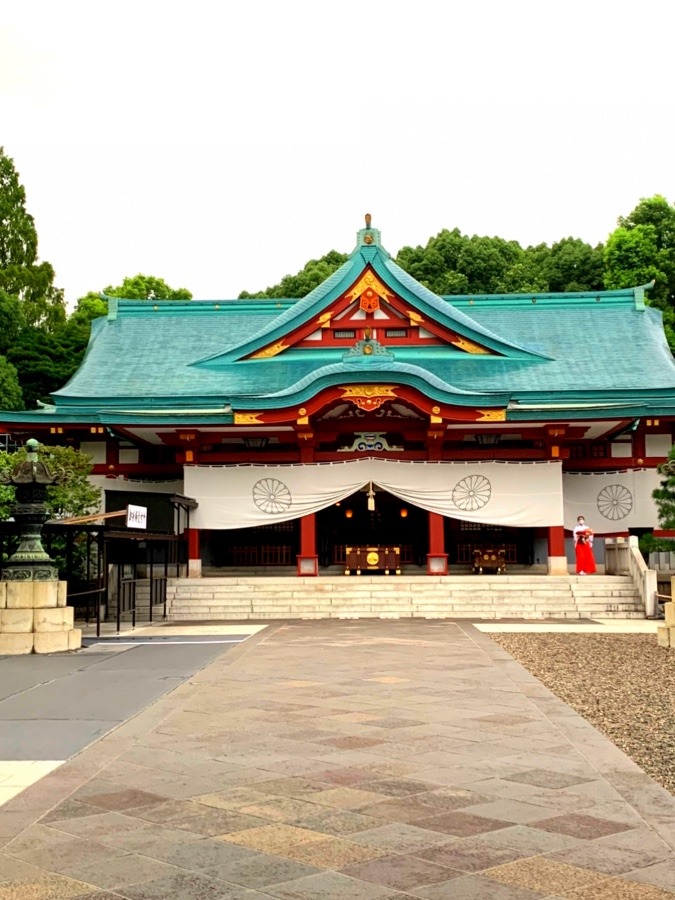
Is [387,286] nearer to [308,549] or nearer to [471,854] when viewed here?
[308,549]

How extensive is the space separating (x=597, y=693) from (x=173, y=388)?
18.6 metres

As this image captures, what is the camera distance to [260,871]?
3787 millimetres

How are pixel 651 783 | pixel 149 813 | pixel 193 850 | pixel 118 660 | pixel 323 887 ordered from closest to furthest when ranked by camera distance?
pixel 323 887, pixel 193 850, pixel 149 813, pixel 651 783, pixel 118 660

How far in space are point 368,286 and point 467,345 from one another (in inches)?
124

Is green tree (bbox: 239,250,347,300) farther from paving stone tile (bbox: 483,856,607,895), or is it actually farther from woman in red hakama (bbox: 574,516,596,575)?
paving stone tile (bbox: 483,856,607,895)

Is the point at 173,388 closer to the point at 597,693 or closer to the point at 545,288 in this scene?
the point at 597,693

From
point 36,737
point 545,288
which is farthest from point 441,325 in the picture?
point 545,288

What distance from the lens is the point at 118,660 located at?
11.4 meters

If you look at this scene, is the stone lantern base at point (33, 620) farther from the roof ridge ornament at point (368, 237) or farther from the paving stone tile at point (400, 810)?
the roof ridge ornament at point (368, 237)

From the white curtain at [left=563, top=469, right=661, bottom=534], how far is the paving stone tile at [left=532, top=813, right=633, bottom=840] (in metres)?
19.8

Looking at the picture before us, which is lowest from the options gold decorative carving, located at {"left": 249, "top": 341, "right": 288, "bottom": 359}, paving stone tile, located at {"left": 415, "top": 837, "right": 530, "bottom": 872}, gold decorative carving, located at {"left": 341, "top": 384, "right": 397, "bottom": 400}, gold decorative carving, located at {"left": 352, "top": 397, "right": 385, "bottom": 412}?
paving stone tile, located at {"left": 415, "top": 837, "right": 530, "bottom": 872}

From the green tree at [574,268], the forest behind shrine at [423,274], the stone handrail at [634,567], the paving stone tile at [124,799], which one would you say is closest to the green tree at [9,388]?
the forest behind shrine at [423,274]

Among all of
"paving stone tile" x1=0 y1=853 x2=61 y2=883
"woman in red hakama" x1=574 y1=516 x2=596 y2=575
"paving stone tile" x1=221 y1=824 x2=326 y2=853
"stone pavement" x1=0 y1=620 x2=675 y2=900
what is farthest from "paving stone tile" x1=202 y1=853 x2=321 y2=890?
"woman in red hakama" x1=574 y1=516 x2=596 y2=575

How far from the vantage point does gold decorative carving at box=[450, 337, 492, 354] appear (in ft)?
83.1
